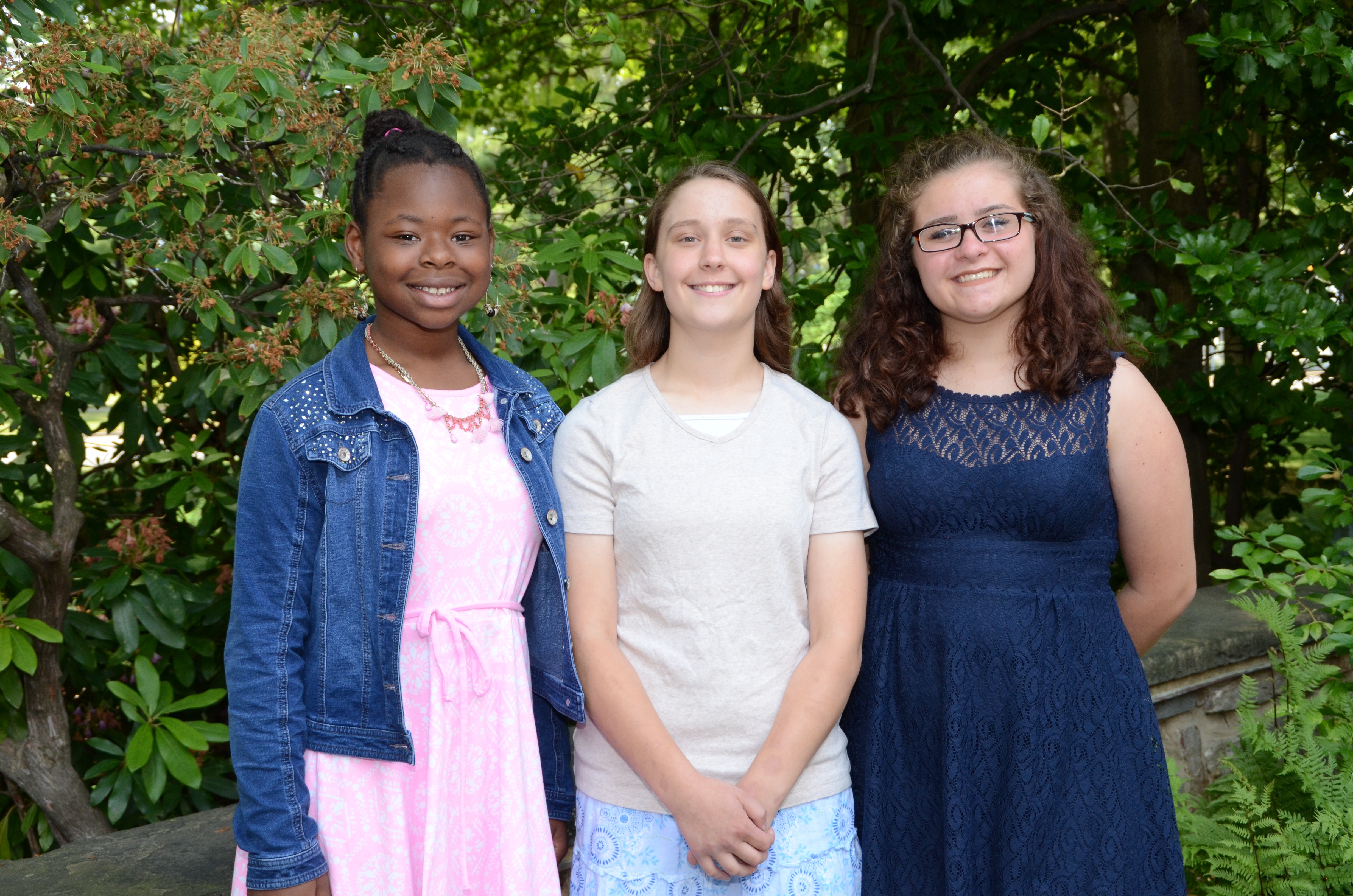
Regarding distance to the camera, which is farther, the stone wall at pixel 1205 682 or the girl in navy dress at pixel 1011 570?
the stone wall at pixel 1205 682

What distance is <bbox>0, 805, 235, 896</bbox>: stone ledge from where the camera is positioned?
2.11 metres

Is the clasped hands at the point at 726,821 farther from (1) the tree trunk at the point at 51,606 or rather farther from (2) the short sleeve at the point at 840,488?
(1) the tree trunk at the point at 51,606

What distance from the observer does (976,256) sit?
203cm

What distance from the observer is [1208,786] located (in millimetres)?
3076

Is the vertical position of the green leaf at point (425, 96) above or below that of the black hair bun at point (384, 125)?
above

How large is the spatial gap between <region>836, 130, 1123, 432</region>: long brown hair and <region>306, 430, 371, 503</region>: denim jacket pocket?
3.19 ft

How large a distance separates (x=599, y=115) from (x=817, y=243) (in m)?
1.27

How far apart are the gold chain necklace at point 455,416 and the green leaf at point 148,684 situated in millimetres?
1395

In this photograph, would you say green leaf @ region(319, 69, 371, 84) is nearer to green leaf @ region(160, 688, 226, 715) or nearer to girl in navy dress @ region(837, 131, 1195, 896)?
girl in navy dress @ region(837, 131, 1195, 896)

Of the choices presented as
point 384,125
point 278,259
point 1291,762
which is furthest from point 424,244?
point 1291,762

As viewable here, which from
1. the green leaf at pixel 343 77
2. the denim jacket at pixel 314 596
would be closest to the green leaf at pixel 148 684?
the denim jacket at pixel 314 596

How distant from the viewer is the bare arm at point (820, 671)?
1786 millimetres

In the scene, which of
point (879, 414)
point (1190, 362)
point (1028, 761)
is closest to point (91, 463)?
point (879, 414)

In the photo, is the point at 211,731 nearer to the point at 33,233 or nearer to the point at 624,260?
the point at 33,233
